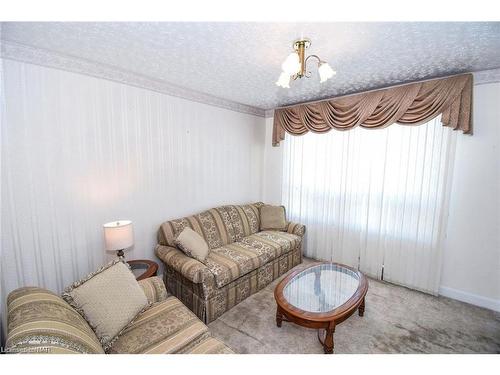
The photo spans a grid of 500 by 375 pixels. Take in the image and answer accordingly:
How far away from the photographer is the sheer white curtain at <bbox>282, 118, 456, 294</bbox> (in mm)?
2570

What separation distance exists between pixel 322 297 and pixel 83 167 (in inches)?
100

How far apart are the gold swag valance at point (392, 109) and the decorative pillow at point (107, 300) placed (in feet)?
9.73

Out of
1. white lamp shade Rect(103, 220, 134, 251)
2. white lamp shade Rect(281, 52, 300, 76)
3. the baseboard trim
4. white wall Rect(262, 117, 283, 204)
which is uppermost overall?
white lamp shade Rect(281, 52, 300, 76)

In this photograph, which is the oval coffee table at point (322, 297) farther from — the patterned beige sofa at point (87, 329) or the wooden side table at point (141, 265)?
the wooden side table at point (141, 265)

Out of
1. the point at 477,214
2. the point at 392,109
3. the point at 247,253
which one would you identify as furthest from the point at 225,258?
the point at 477,214

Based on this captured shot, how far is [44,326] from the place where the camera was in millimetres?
1005

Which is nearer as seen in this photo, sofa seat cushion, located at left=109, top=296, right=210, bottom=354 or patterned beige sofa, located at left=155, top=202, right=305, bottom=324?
sofa seat cushion, located at left=109, top=296, right=210, bottom=354

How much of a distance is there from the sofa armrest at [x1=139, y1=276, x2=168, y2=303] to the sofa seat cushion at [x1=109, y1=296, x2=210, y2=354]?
0.08m

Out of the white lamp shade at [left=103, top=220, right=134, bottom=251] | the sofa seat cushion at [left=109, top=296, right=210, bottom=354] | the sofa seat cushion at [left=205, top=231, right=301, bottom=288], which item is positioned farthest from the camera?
the sofa seat cushion at [left=205, top=231, right=301, bottom=288]

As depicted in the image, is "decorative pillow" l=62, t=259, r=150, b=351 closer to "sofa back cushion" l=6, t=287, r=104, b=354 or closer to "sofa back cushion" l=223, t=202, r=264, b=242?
"sofa back cushion" l=6, t=287, r=104, b=354

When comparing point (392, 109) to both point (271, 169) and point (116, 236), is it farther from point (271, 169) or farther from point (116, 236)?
point (116, 236)

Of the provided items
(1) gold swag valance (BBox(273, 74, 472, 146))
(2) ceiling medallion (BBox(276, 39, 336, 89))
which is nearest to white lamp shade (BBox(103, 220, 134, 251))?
(2) ceiling medallion (BBox(276, 39, 336, 89))

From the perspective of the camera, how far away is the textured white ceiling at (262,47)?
1517 mm
